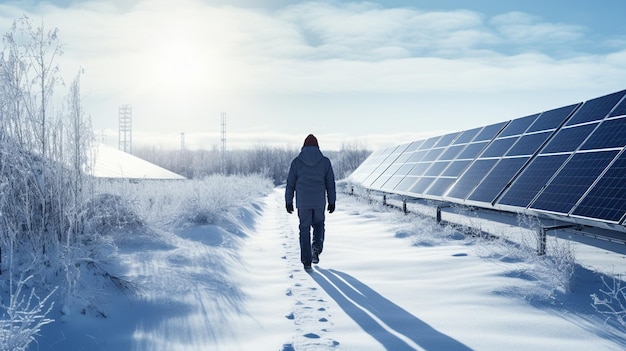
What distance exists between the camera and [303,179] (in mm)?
6887

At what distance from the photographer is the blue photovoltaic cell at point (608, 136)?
6805 millimetres

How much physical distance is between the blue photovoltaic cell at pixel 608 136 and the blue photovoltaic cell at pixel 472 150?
405 cm

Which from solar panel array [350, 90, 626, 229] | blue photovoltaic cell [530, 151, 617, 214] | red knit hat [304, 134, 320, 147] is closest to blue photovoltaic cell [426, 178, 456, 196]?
solar panel array [350, 90, 626, 229]

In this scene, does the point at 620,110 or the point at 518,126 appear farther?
the point at 518,126

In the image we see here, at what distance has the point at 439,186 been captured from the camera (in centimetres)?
1116

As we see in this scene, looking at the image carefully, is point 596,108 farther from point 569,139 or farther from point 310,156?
point 310,156

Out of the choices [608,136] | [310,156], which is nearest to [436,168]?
[608,136]

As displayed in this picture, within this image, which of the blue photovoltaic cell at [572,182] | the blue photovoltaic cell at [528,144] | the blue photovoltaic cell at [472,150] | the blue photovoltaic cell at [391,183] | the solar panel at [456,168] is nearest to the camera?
the blue photovoltaic cell at [572,182]

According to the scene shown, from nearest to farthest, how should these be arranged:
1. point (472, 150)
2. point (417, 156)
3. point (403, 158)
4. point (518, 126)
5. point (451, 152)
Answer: point (518, 126), point (472, 150), point (451, 152), point (417, 156), point (403, 158)

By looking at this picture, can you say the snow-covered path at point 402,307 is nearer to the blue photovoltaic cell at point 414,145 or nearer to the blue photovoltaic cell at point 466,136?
the blue photovoltaic cell at point 466,136

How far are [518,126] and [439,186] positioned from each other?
2.60m

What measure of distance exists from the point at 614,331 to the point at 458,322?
50.5 inches

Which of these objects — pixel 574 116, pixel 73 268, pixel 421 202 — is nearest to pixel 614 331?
pixel 73 268

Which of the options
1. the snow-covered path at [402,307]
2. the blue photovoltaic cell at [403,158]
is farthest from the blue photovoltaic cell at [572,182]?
the blue photovoltaic cell at [403,158]
